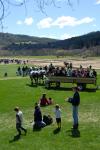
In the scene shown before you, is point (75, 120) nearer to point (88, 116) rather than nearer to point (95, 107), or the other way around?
point (88, 116)

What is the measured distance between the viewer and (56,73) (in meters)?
39.1

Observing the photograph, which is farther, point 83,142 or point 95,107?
point 95,107

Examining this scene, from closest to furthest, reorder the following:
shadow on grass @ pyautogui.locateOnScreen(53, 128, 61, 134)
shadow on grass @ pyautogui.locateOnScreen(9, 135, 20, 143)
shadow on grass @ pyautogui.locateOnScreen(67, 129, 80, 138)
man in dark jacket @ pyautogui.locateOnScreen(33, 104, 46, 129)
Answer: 1. shadow on grass @ pyautogui.locateOnScreen(9, 135, 20, 143)
2. shadow on grass @ pyautogui.locateOnScreen(67, 129, 80, 138)
3. shadow on grass @ pyautogui.locateOnScreen(53, 128, 61, 134)
4. man in dark jacket @ pyautogui.locateOnScreen(33, 104, 46, 129)

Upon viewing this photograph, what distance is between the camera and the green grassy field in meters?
18.3

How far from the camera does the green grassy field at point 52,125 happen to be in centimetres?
1827

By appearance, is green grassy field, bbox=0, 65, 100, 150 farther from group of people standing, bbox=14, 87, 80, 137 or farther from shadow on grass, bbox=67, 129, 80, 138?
group of people standing, bbox=14, 87, 80, 137

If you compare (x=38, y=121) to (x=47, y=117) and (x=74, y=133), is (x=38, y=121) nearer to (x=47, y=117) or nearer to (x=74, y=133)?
(x=47, y=117)

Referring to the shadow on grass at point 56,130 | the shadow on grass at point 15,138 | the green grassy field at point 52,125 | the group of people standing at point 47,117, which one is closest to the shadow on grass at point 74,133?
the green grassy field at point 52,125

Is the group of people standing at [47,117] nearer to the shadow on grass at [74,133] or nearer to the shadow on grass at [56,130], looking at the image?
the shadow on grass at [56,130]

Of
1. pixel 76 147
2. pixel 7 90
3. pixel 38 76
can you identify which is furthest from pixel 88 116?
pixel 38 76

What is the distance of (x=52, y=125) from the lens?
21703 mm

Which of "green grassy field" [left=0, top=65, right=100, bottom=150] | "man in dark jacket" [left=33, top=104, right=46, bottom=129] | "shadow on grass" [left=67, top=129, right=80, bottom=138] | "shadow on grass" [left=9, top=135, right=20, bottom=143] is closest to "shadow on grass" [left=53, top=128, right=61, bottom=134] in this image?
"green grassy field" [left=0, top=65, right=100, bottom=150]

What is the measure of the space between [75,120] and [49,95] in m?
12.9

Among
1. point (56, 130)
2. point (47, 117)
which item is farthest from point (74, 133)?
point (47, 117)
